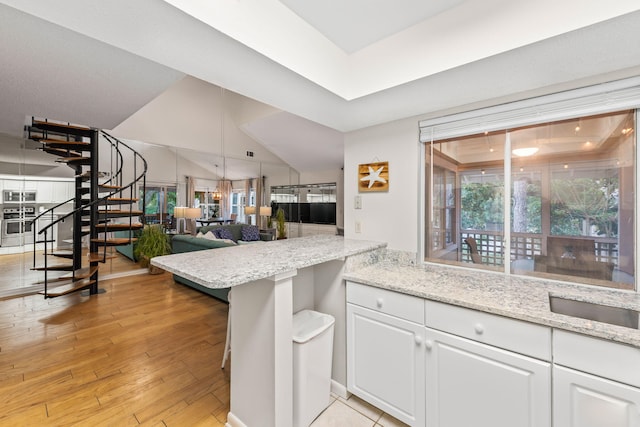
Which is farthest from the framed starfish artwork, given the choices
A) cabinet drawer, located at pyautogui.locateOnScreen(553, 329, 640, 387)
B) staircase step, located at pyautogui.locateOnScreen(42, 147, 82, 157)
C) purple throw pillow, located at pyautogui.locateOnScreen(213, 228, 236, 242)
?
purple throw pillow, located at pyautogui.locateOnScreen(213, 228, 236, 242)

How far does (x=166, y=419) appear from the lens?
162cm

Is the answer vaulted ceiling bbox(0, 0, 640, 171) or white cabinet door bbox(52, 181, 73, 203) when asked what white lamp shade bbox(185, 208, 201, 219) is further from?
vaulted ceiling bbox(0, 0, 640, 171)

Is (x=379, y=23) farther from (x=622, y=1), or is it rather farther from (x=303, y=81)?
(x=622, y=1)

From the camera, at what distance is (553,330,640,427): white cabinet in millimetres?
950

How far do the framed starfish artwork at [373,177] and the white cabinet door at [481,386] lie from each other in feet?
4.01

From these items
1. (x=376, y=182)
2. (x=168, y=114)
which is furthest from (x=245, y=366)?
(x=168, y=114)

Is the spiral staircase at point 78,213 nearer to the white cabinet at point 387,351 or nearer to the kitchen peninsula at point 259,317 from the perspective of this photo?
the kitchen peninsula at point 259,317

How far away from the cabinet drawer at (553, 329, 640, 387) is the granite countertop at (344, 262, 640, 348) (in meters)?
0.04

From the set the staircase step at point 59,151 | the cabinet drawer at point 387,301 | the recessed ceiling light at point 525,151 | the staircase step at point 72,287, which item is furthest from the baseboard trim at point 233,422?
the staircase step at point 59,151

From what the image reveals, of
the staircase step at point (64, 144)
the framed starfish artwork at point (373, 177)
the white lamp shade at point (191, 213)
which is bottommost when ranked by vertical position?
the white lamp shade at point (191, 213)

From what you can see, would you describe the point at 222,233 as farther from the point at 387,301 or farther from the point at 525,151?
the point at 525,151

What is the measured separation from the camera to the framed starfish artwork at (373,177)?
2213 mm

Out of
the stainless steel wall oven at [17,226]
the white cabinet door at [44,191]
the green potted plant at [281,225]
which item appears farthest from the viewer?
the green potted plant at [281,225]

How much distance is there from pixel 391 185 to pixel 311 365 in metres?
1.46
